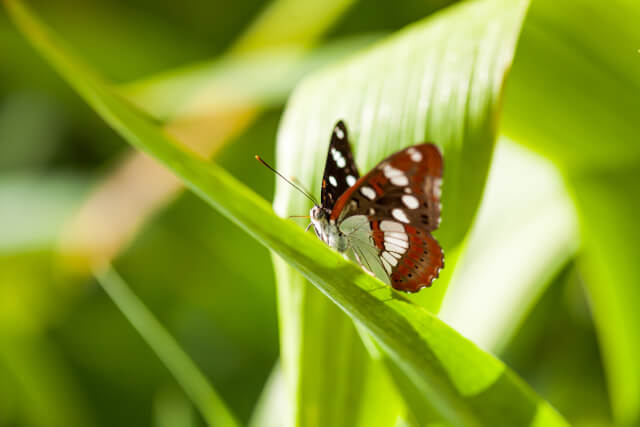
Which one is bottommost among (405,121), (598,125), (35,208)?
(598,125)

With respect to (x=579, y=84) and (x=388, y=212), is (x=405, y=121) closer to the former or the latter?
(x=388, y=212)

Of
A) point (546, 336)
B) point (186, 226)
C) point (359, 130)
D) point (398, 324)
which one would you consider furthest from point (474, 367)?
point (186, 226)

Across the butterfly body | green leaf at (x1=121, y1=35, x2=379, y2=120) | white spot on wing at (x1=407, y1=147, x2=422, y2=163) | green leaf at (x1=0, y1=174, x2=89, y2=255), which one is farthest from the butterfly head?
green leaf at (x1=0, y1=174, x2=89, y2=255)

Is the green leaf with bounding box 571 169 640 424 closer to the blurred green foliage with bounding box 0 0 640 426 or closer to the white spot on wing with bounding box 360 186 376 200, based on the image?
the blurred green foliage with bounding box 0 0 640 426

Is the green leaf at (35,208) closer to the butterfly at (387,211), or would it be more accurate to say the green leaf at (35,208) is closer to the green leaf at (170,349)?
the green leaf at (170,349)

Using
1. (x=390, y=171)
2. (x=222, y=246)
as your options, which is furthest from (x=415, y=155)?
(x=222, y=246)

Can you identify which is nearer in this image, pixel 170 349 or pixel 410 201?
pixel 410 201
